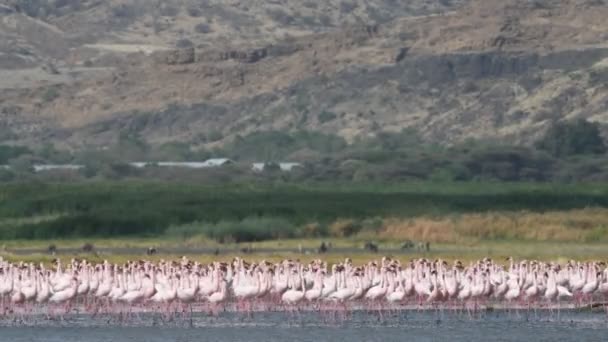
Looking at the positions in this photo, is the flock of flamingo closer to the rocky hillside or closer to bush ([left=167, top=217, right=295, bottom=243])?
bush ([left=167, top=217, right=295, bottom=243])

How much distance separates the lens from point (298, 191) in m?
94.4

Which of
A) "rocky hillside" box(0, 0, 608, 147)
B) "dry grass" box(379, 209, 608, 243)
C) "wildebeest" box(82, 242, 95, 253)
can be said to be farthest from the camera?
"rocky hillside" box(0, 0, 608, 147)

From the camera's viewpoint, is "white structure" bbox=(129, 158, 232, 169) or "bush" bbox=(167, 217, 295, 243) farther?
"white structure" bbox=(129, 158, 232, 169)

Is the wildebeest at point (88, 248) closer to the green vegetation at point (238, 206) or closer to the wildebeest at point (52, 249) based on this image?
the wildebeest at point (52, 249)

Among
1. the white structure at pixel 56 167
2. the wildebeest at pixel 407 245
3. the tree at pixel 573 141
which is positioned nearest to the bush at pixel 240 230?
the wildebeest at pixel 407 245

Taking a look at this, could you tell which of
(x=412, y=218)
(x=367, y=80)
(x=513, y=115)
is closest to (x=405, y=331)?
(x=412, y=218)

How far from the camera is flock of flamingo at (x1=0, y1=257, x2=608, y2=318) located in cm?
4344

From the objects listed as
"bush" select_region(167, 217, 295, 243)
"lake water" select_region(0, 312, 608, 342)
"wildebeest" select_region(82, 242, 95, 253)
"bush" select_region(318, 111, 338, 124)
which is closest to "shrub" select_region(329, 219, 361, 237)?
"bush" select_region(167, 217, 295, 243)

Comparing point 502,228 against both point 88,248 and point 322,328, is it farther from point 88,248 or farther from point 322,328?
point 322,328

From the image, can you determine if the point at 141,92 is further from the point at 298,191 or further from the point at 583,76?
the point at 298,191

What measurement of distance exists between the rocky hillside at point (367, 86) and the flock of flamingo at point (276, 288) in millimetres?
98942

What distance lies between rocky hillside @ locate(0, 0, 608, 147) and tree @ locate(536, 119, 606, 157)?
45.0ft

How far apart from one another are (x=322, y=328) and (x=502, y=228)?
31.0 meters

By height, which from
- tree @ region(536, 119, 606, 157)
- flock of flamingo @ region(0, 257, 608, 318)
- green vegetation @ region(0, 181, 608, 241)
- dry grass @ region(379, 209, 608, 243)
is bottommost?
flock of flamingo @ region(0, 257, 608, 318)
